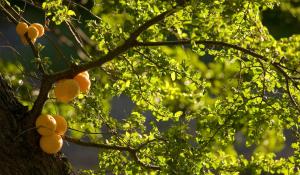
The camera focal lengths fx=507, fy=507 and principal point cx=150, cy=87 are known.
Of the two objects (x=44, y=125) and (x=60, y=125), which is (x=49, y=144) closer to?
(x=44, y=125)

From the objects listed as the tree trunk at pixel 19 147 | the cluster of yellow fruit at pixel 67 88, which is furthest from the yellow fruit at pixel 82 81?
the tree trunk at pixel 19 147

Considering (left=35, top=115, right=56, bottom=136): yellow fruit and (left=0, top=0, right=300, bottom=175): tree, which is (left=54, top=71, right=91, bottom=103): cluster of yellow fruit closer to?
(left=0, top=0, right=300, bottom=175): tree

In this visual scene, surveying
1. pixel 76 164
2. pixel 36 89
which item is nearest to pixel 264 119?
pixel 36 89

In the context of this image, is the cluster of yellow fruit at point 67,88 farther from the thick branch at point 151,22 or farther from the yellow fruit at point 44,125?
the thick branch at point 151,22

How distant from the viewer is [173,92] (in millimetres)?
3539

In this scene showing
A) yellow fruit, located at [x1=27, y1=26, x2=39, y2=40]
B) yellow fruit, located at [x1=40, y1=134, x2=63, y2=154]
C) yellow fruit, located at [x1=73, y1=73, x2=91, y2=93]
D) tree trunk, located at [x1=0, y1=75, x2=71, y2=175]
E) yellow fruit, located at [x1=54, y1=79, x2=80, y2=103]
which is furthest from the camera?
yellow fruit, located at [x1=27, y1=26, x2=39, y2=40]

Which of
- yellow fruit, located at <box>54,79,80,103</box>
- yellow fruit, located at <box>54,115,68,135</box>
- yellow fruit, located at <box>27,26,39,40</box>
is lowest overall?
yellow fruit, located at <box>54,115,68,135</box>

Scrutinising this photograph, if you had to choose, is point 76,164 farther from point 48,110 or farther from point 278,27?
point 278,27

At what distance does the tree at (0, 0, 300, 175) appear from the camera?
232cm

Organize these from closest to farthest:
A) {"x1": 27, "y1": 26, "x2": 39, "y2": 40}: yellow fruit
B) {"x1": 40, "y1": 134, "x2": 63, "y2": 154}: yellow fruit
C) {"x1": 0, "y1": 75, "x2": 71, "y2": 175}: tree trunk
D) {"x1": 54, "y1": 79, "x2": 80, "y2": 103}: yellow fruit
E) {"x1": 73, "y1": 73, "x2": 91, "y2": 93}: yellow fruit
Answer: {"x1": 0, "y1": 75, "x2": 71, "y2": 175}: tree trunk
{"x1": 40, "y1": 134, "x2": 63, "y2": 154}: yellow fruit
{"x1": 54, "y1": 79, "x2": 80, "y2": 103}: yellow fruit
{"x1": 73, "y1": 73, "x2": 91, "y2": 93}: yellow fruit
{"x1": 27, "y1": 26, "x2": 39, "y2": 40}: yellow fruit

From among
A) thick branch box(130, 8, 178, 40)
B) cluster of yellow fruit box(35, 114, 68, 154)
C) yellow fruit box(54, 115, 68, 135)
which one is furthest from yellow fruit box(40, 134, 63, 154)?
thick branch box(130, 8, 178, 40)

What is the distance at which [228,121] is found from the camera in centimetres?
287

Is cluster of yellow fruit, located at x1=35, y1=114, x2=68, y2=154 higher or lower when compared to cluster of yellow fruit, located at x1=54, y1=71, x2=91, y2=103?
lower

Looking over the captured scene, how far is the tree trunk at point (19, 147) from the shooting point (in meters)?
2.17
